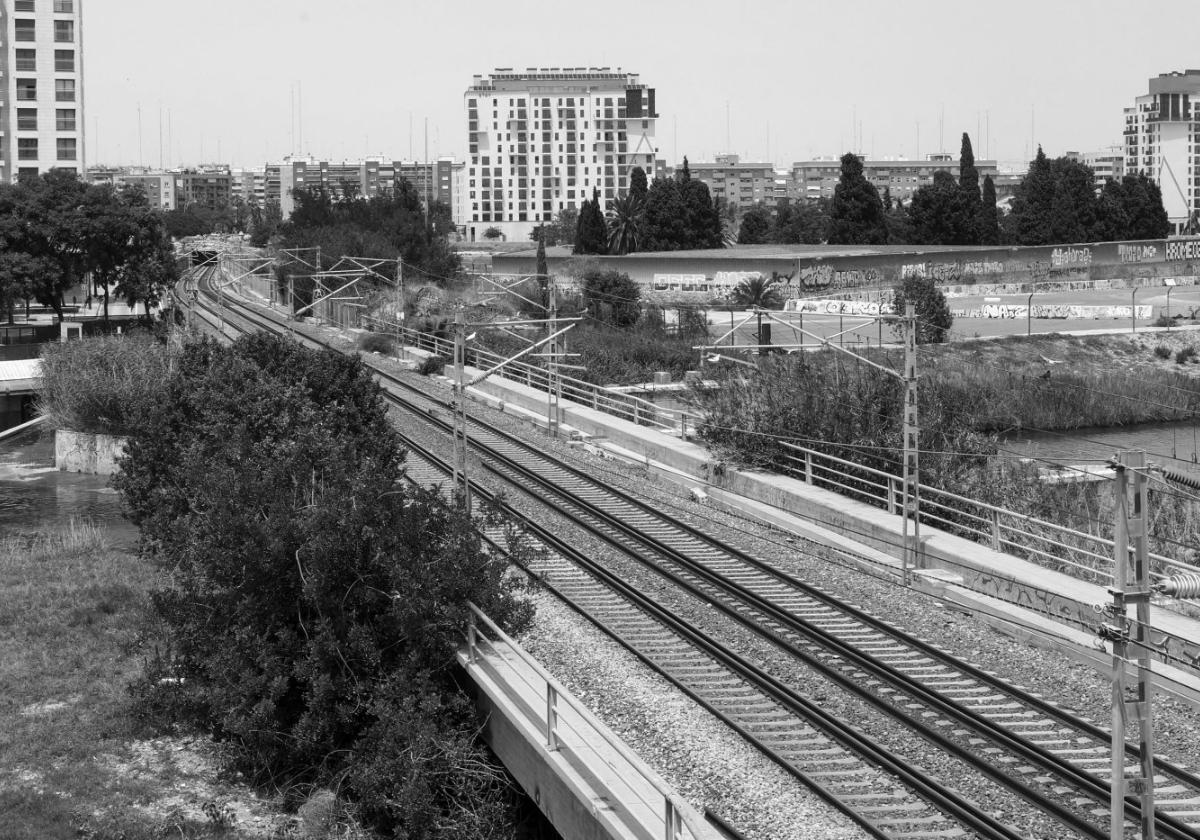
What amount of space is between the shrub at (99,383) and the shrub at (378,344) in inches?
627

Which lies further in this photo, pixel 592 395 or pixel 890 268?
pixel 890 268

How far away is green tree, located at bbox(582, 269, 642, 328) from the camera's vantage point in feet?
222

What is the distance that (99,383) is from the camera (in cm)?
4250

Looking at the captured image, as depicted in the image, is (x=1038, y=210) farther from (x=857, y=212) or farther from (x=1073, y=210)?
(x=857, y=212)

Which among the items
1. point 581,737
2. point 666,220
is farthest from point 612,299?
point 581,737

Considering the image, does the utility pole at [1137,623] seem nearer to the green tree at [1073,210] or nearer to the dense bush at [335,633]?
the dense bush at [335,633]

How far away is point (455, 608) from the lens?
1745 centimetres

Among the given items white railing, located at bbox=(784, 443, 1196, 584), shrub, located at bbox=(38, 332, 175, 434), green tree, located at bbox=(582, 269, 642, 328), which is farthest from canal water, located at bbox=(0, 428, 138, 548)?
green tree, located at bbox=(582, 269, 642, 328)

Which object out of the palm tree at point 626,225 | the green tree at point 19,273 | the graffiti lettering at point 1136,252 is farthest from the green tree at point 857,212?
the green tree at point 19,273

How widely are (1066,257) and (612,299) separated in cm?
4029

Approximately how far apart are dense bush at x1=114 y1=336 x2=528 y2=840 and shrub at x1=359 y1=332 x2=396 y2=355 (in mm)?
42231

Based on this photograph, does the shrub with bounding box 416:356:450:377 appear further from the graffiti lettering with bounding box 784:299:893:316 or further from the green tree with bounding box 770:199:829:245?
the green tree with bounding box 770:199:829:245

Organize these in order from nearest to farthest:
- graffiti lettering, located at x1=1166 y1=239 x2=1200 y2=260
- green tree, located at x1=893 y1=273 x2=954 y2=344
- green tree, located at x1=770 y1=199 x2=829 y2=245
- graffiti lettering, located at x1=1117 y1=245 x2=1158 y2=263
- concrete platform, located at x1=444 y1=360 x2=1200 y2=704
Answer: concrete platform, located at x1=444 y1=360 x2=1200 y2=704 → green tree, located at x1=893 y1=273 x2=954 y2=344 → graffiti lettering, located at x1=1117 y1=245 x2=1158 y2=263 → graffiti lettering, located at x1=1166 y1=239 x2=1200 y2=260 → green tree, located at x1=770 y1=199 x2=829 y2=245

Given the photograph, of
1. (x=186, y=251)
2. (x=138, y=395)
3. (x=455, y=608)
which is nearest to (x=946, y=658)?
(x=455, y=608)
